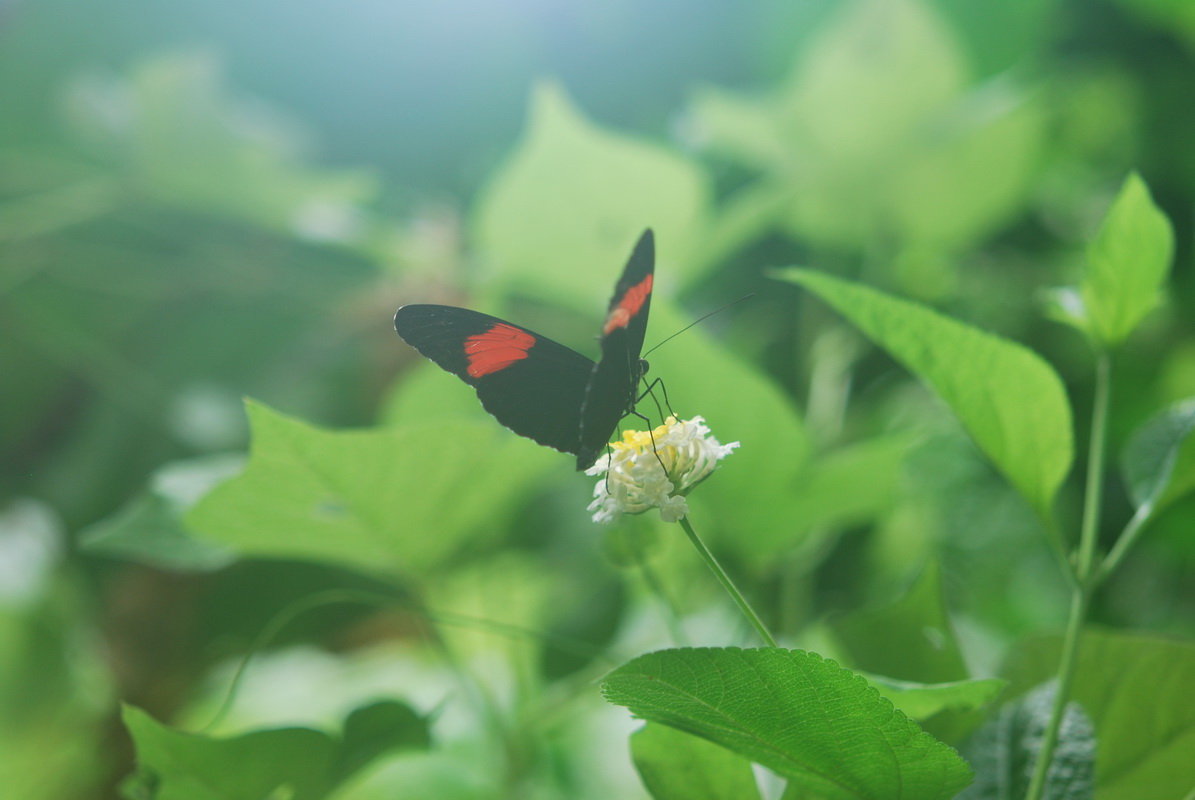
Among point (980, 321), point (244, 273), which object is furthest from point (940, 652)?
point (244, 273)

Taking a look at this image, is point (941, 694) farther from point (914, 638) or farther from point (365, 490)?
point (365, 490)

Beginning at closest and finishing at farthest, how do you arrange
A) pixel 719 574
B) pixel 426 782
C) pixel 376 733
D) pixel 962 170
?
1. pixel 719 574
2. pixel 376 733
3. pixel 426 782
4. pixel 962 170

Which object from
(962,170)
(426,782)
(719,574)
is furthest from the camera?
(962,170)

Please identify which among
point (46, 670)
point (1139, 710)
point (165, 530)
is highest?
point (46, 670)

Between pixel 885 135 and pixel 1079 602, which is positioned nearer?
pixel 1079 602

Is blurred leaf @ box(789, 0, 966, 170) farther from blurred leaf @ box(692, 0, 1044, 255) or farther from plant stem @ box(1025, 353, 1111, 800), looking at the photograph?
plant stem @ box(1025, 353, 1111, 800)

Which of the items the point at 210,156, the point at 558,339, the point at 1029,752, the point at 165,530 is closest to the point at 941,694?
the point at 1029,752

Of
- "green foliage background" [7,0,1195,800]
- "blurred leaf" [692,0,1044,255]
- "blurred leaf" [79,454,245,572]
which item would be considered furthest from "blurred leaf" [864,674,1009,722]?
"blurred leaf" [692,0,1044,255]

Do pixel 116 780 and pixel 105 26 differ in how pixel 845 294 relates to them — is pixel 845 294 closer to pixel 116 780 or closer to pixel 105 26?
pixel 116 780
